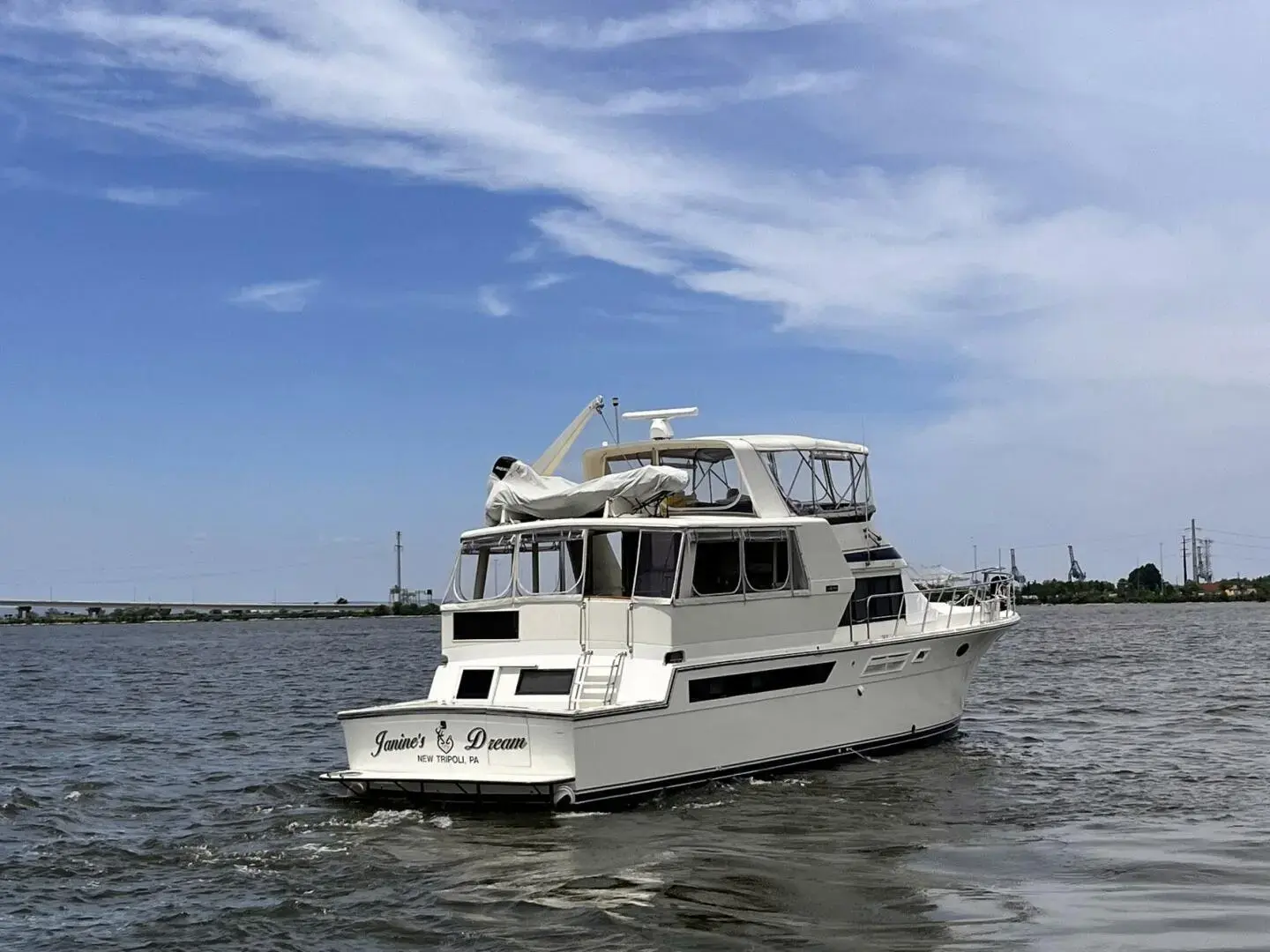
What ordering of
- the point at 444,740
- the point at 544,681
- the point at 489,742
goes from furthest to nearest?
the point at 544,681
the point at 444,740
the point at 489,742

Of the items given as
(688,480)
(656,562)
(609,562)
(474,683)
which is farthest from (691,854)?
(688,480)

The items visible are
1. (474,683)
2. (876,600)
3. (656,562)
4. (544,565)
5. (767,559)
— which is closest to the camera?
(474,683)

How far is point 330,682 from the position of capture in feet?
135

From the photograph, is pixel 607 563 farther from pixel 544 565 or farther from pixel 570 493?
pixel 570 493

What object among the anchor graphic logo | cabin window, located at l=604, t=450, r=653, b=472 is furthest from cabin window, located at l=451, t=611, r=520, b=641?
cabin window, located at l=604, t=450, r=653, b=472

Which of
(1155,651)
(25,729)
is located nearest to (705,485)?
(25,729)

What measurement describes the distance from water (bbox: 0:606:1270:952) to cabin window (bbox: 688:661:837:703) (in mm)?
1186

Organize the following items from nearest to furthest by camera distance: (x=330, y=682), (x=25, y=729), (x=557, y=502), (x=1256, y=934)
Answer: (x=1256, y=934)
(x=557, y=502)
(x=25, y=729)
(x=330, y=682)

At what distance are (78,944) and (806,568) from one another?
10.9 meters

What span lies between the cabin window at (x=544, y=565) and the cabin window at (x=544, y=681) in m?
1.49

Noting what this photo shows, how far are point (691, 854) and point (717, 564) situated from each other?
522 cm

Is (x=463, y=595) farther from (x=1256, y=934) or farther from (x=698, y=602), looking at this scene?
(x=1256, y=934)

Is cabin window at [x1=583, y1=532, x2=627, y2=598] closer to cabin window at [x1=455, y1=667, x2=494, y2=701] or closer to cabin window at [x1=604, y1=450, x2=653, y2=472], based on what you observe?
cabin window at [x1=455, y1=667, x2=494, y2=701]

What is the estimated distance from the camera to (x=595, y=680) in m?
16.2
